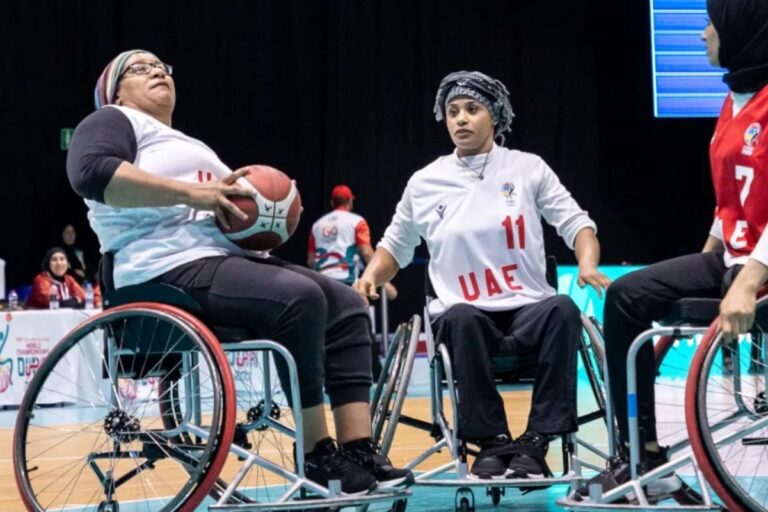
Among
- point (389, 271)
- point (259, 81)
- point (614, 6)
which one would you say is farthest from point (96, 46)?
point (389, 271)

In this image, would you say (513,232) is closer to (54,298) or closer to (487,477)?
(487,477)

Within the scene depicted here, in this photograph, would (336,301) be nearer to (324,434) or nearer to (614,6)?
(324,434)

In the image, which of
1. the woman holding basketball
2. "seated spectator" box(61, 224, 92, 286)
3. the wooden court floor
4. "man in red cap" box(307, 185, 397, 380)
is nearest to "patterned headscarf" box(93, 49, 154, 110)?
the woman holding basketball

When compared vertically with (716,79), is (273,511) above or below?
below

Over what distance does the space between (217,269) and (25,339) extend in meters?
4.33

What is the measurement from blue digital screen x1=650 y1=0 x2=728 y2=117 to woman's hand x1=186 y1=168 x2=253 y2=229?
658 cm

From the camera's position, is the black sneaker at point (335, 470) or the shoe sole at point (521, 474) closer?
the black sneaker at point (335, 470)

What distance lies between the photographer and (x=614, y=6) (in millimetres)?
10227

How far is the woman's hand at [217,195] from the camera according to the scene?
Answer: 8.38 feet

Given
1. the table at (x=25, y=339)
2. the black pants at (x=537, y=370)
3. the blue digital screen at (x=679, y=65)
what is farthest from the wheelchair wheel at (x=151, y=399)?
the blue digital screen at (x=679, y=65)

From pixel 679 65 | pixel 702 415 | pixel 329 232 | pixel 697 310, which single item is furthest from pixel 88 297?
pixel 702 415

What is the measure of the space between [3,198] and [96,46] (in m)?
1.41

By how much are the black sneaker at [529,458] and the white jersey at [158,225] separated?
0.80 meters

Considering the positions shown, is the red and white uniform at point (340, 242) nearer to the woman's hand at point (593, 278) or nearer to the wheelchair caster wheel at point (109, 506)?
the woman's hand at point (593, 278)
